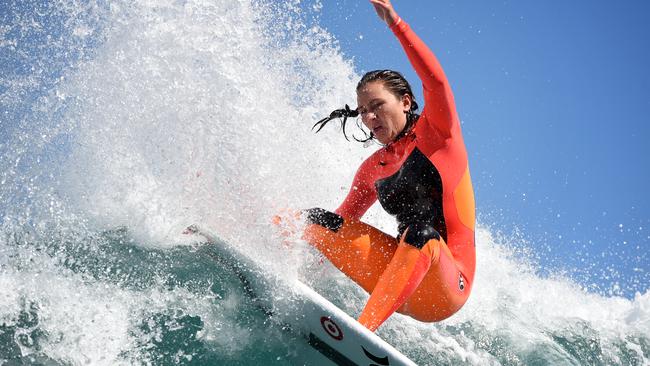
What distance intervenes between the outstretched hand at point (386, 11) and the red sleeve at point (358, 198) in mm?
1356

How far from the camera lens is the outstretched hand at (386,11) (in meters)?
3.22

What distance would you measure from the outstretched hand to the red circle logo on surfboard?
188cm

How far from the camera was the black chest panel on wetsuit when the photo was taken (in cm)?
349

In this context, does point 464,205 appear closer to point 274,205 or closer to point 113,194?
point 274,205

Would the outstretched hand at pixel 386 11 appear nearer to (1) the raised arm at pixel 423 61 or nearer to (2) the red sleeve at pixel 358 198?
(1) the raised arm at pixel 423 61

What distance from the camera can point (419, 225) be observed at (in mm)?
3168

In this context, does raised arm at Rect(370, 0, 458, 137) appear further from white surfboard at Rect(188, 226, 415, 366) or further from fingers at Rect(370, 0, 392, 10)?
white surfboard at Rect(188, 226, 415, 366)

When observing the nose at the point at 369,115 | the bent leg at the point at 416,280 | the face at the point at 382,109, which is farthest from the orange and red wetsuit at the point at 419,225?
the nose at the point at 369,115

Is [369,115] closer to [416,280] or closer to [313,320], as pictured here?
[416,280]

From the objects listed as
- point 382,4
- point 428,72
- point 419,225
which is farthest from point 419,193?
point 382,4

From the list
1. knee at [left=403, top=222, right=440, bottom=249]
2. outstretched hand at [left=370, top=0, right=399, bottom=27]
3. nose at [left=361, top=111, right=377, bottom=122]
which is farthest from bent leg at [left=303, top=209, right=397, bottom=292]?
outstretched hand at [left=370, top=0, right=399, bottom=27]

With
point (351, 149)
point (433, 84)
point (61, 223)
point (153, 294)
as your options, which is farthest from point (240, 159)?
point (351, 149)

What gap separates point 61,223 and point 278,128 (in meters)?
2.17

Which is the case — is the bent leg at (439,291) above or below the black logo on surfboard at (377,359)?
above
